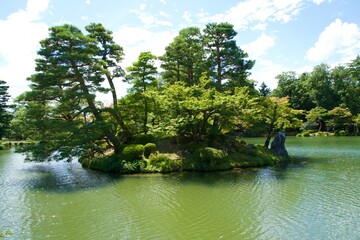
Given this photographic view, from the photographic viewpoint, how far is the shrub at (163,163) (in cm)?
1875

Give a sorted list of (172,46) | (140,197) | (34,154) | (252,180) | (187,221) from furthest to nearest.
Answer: (172,46)
(34,154)
(252,180)
(140,197)
(187,221)

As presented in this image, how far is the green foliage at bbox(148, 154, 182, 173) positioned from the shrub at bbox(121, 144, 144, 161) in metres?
0.84

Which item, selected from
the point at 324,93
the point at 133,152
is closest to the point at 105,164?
the point at 133,152

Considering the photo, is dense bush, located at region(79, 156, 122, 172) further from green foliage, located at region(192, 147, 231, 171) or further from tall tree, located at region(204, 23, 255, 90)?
tall tree, located at region(204, 23, 255, 90)

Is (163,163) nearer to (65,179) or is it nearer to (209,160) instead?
(209,160)

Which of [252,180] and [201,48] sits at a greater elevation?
[201,48]

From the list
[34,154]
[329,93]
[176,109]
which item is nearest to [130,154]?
[176,109]

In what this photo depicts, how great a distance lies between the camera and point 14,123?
67.6 feet

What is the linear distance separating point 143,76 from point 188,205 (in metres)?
13.3

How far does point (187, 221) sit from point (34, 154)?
1179 centimetres

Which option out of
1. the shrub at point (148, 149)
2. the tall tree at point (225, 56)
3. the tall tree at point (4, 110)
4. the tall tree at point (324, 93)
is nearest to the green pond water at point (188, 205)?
the shrub at point (148, 149)

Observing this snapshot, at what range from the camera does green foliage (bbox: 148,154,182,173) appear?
18.7 m

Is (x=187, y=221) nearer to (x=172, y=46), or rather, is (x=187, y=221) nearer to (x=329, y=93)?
(x=172, y=46)

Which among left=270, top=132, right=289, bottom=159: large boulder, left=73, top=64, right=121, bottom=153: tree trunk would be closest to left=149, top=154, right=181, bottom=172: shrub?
left=73, top=64, right=121, bottom=153: tree trunk
